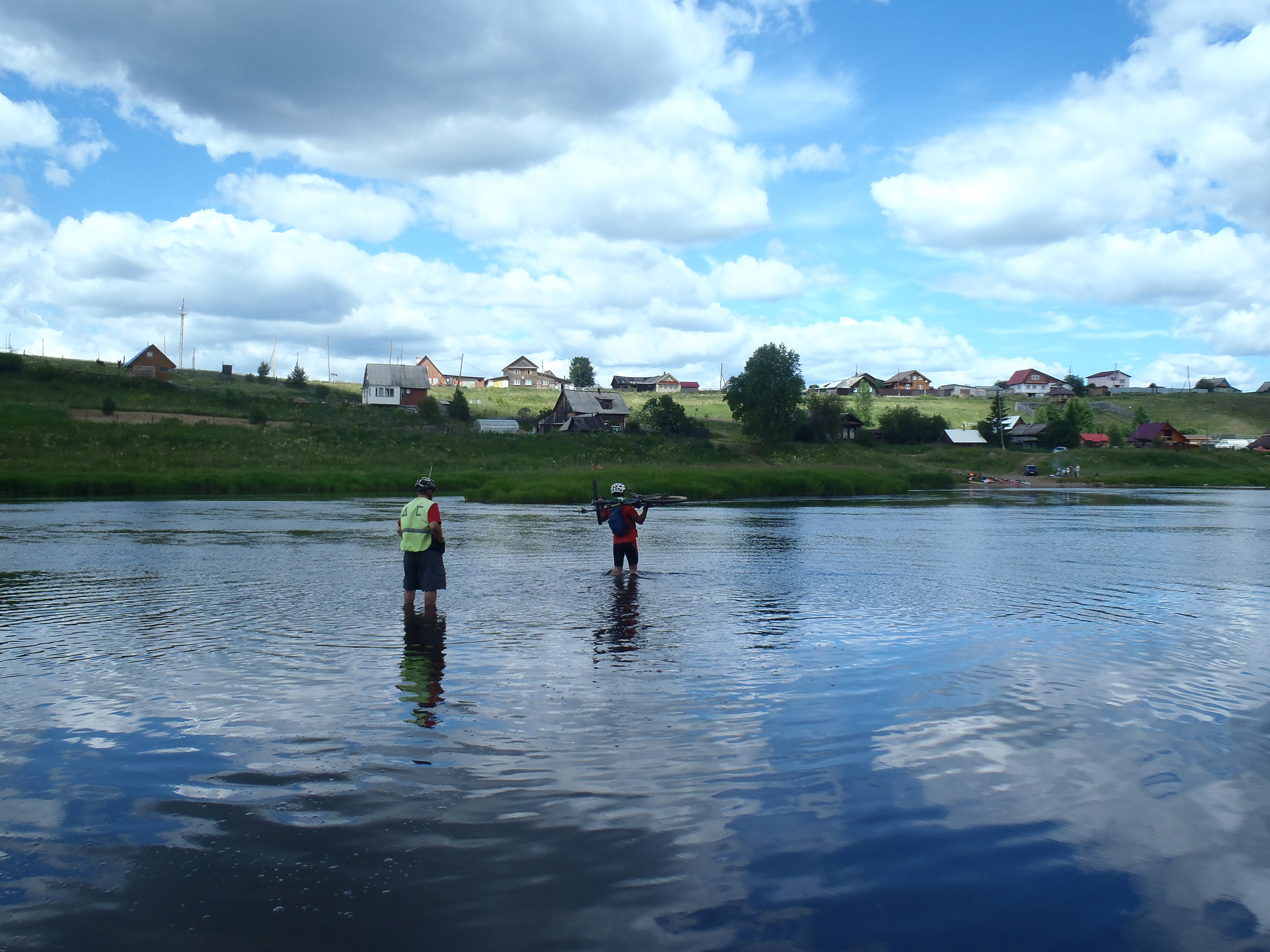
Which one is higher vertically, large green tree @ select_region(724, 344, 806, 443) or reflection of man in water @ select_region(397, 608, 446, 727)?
large green tree @ select_region(724, 344, 806, 443)

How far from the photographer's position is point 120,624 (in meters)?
15.6

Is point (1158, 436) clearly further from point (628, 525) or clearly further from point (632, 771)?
point (632, 771)

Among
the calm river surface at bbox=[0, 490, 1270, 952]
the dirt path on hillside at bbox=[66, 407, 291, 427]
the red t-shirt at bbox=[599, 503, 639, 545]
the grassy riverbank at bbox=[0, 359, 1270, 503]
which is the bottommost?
the calm river surface at bbox=[0, 490, 1270, 952]

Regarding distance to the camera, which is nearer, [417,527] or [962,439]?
[417,527]

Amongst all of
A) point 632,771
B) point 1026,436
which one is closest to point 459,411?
point 1026,436

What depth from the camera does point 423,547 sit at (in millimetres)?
16484

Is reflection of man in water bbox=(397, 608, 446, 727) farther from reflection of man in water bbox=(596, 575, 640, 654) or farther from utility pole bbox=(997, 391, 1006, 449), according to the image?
utility pole bbox=(997, 391, 1006, 449)

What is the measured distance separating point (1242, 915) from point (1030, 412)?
177520 millimetres

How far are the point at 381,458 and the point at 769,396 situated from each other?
4874 centimetres

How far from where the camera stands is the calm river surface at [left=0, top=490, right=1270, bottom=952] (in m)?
5.80

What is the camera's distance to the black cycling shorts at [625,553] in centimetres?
2220

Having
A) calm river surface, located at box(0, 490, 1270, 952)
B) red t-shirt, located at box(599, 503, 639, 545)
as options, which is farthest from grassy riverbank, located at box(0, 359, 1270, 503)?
calm river surface, located at box(0, 490, 1270, 952)

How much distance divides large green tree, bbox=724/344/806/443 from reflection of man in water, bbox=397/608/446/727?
93.1 meters

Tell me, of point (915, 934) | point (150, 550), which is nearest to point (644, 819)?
point (915, 934)
